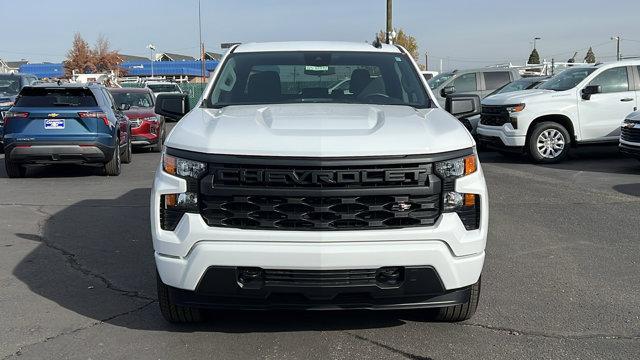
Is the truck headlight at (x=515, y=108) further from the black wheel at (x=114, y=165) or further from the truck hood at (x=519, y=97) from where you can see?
the black wheel at (x=114, y=165)

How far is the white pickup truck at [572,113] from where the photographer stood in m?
12.8

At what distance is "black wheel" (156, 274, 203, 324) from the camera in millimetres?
4131

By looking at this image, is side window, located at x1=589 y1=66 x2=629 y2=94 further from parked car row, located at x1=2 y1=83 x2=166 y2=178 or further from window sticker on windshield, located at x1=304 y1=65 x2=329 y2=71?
parked car row, located at x1=2 y1=83 x2=166 y2=178

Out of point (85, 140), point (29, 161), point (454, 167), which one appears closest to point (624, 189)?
point (454, 167)

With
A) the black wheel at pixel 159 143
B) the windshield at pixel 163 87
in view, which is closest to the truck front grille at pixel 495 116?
the black wheel at pixel 159 143

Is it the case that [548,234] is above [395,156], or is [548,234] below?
below

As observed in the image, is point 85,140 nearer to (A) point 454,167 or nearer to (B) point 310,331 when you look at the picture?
(B) point 310,331

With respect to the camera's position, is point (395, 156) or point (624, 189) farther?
point (624, 189)

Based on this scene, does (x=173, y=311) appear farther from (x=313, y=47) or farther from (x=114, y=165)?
(x=114, y=165)

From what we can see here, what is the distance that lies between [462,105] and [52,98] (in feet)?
26.4

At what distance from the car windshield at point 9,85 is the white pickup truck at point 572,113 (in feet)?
38.5

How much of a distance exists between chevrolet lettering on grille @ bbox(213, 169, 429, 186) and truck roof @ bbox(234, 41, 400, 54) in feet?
7.57

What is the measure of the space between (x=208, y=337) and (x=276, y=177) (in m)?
1.25

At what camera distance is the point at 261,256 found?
365 cm
